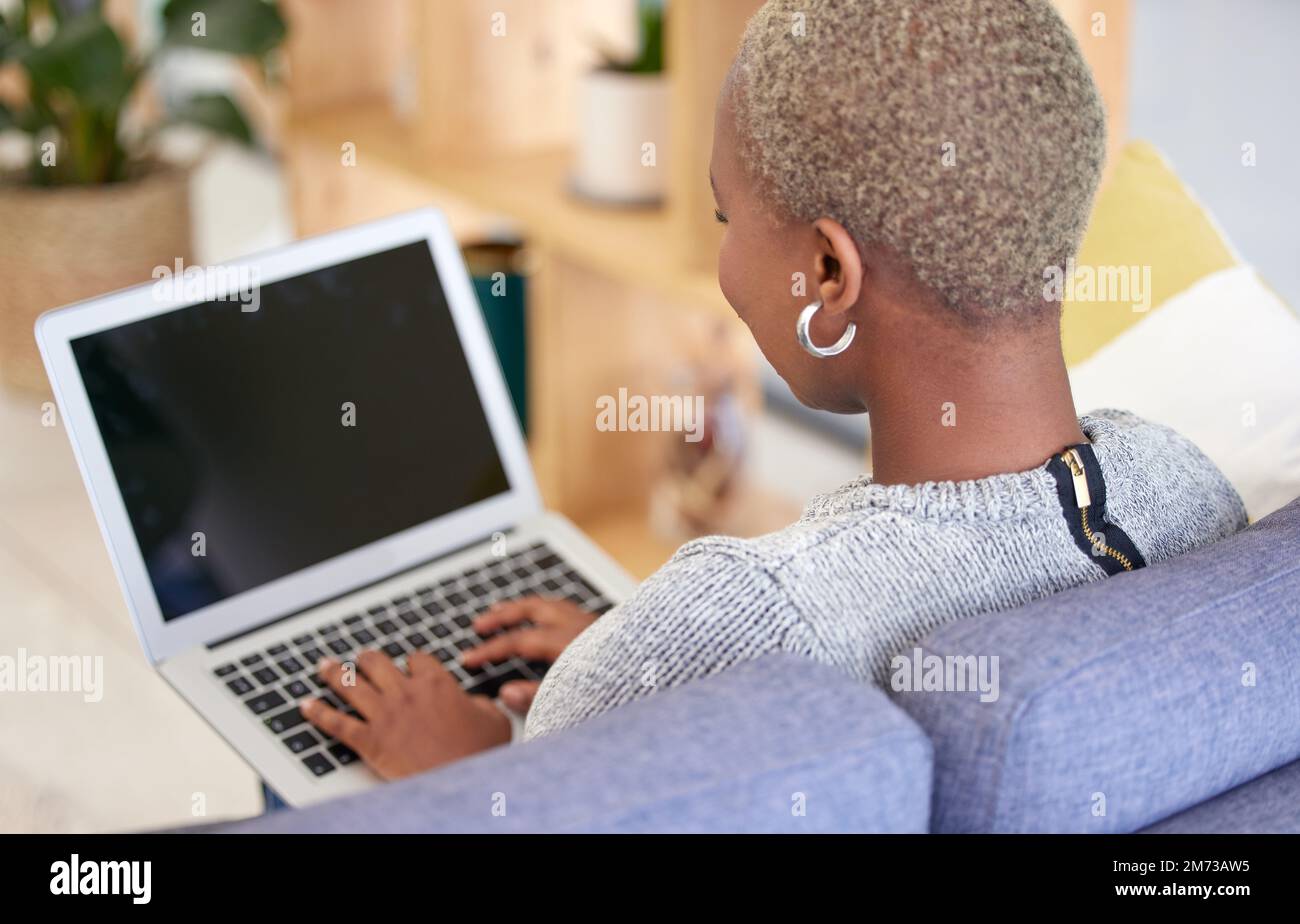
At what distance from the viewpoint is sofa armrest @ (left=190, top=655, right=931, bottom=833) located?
0.65m

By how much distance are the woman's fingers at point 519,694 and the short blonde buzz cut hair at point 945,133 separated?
1.54 feet

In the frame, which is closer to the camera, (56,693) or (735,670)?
(735,670)

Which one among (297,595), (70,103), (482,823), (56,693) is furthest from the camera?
(70,103)

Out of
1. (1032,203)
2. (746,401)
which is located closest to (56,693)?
(746,401)

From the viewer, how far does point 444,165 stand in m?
2.37

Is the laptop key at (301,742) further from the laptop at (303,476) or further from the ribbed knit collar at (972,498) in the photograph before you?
the ribbed knit collar at (972,498)

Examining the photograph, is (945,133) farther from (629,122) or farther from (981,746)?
(629,122)

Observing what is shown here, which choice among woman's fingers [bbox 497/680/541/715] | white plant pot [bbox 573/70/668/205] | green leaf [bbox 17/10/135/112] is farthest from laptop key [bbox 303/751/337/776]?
green leaf [bbox 17/10/135/112]

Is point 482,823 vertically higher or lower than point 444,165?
lower

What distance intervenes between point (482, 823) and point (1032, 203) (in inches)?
17.3

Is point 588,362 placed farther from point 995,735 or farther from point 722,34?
point 995,735

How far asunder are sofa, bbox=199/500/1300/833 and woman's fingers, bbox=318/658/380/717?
409 millimetres

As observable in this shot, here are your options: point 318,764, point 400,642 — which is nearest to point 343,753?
point 318,764

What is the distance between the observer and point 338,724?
1072 mm
